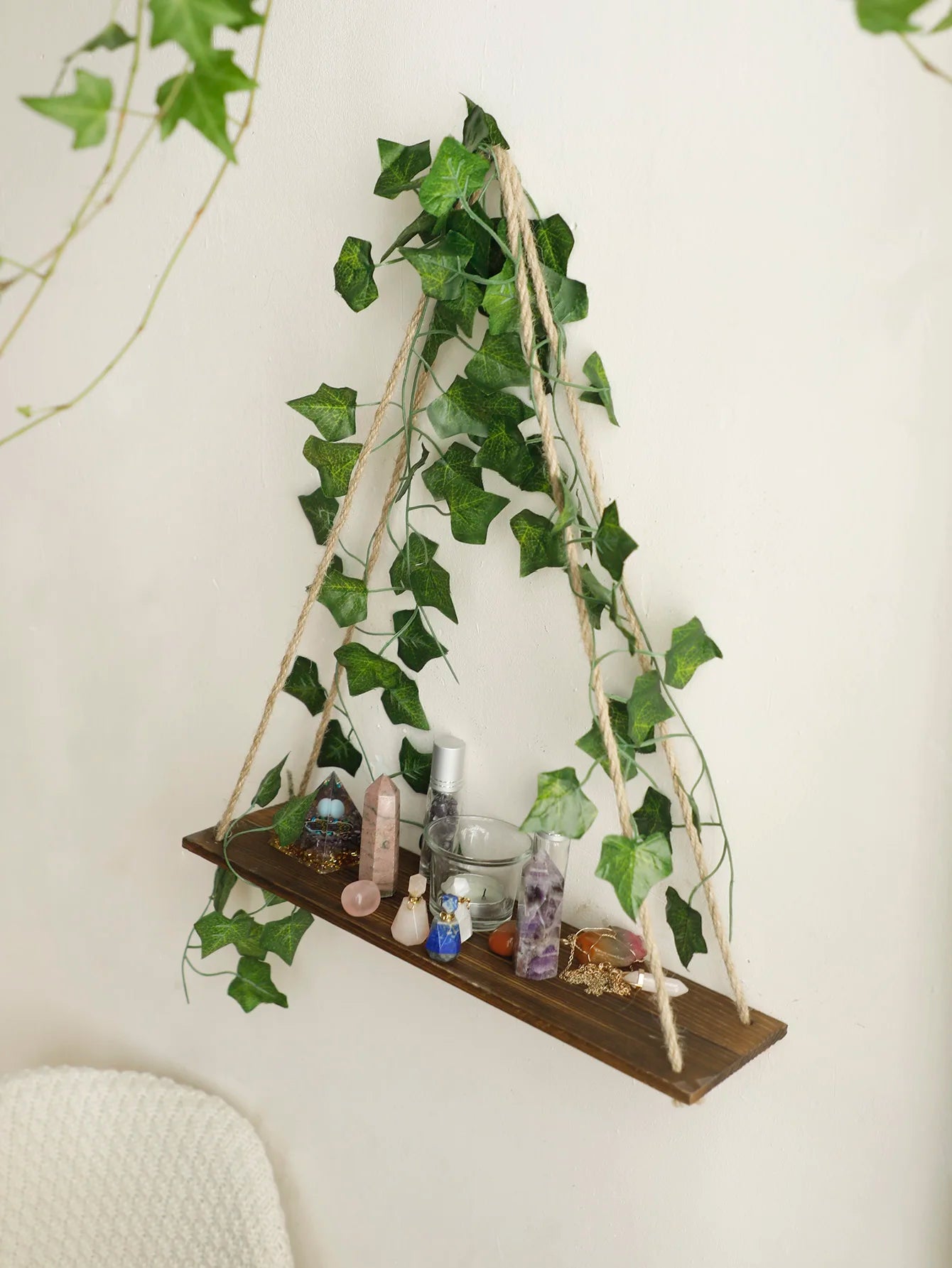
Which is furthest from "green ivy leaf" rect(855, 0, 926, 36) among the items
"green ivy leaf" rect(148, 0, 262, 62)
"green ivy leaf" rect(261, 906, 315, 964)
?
"green ivy leaf" rect(261, 906, 315, 964)

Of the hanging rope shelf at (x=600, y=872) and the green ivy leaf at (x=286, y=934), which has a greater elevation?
the hanging rope shelf at (x=600, y=872)

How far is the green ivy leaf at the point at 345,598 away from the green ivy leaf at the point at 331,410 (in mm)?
130

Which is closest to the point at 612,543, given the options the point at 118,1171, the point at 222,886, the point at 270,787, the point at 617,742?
the point at 617,742

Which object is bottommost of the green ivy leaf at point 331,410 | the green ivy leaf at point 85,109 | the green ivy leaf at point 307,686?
the green ivy leaf at point 307,686

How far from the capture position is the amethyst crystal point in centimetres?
89

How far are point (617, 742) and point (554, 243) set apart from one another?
411 mm

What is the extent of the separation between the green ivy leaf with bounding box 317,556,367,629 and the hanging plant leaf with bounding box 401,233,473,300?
0.26 metres

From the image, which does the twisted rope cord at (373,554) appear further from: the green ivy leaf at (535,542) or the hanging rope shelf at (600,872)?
the green ivy leaf at (535,542)

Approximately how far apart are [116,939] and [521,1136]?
0.70 meters

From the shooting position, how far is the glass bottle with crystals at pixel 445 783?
1007 mm

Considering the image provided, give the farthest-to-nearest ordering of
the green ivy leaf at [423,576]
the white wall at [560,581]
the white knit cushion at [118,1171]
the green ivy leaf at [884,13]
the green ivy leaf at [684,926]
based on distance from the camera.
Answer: the white knit cushion at [118,1171]
the green ivy leaf at [423,576]
the green ivy leaf at [684,926]
the white wall at [560,581]
the green ivy leaf at [884,13]

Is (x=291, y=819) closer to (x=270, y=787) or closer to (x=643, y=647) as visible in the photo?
(x=270, y=787)

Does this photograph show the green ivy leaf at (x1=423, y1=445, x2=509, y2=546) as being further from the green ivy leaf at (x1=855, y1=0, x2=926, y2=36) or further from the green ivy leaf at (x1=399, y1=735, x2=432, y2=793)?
the green ivy leaf at (x1=855, y1=0, x2=926, y2=36)

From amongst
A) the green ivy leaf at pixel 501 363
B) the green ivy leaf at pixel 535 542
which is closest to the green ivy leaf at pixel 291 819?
the green ivy leaf at pixel 535 542
